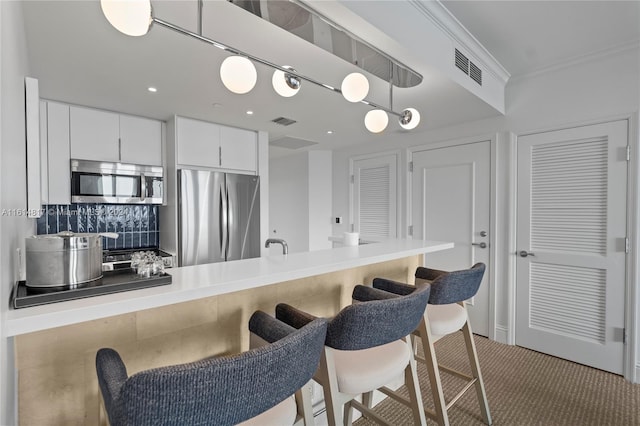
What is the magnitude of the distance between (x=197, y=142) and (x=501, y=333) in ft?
11.6

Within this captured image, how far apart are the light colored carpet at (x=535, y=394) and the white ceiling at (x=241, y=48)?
7.24 ft

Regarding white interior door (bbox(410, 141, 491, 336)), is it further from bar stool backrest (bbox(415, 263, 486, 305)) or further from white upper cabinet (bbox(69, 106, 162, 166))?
white upper cabinet (bbox(69, 106, 162, 166))

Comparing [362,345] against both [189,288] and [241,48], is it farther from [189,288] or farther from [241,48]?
[241,48]

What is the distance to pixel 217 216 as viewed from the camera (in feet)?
10.3

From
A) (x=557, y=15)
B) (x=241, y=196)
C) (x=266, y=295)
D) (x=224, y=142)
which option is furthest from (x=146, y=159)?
(x=557, y=15)

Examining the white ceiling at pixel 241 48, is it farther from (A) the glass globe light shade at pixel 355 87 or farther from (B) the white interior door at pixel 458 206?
(B) the white interior door at pixel 458 206

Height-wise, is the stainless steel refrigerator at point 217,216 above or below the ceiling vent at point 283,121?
below

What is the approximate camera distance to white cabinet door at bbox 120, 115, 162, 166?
287cm

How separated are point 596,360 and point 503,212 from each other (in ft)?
4.55

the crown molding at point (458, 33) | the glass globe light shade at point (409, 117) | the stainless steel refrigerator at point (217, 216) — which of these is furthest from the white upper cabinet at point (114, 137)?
the crown molding at point (458, 33)

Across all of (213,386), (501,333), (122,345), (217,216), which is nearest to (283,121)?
(217,216)

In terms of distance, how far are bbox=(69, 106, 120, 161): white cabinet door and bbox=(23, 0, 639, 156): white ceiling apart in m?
0.13

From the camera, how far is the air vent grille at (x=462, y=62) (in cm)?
219

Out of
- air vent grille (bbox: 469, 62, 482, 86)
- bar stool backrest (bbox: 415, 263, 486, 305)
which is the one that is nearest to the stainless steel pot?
bar stool backrest (bbox: 415, 263, 486, 305)
